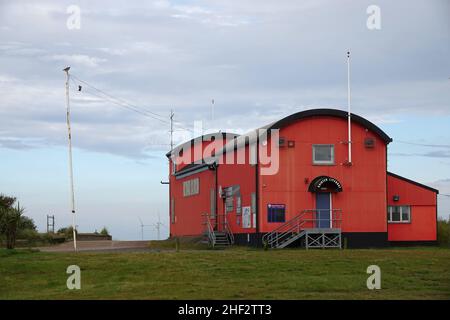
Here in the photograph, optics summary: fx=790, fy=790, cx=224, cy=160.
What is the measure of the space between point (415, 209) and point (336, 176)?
20.7 feet

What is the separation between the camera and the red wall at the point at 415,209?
43.5 m

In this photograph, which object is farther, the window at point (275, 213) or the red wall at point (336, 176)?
the red wall at point (336, 176)

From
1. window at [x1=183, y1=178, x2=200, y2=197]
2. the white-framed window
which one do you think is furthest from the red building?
window at [x1=183, y1=178, x2=200, y2=197]

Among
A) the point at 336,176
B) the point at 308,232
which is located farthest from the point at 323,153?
the point at 308,232

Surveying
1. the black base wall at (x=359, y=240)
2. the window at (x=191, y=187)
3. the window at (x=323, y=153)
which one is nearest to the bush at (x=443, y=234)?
the black base wall at (x=359, y=240)

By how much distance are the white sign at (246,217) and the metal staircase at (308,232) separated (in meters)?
2.09

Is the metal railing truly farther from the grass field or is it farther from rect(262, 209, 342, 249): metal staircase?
the grass field

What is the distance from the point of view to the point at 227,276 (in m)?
23.7

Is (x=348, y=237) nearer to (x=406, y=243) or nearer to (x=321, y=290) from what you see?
(x=406, y=243)

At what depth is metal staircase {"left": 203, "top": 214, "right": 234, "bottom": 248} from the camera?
142 ft

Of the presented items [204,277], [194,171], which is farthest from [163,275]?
[194,171]

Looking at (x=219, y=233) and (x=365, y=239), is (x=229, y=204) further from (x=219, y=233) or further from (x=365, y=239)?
(x=365, y=239)

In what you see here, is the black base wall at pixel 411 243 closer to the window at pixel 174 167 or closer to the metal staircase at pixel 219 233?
the metal staircase at pixel 219 233
